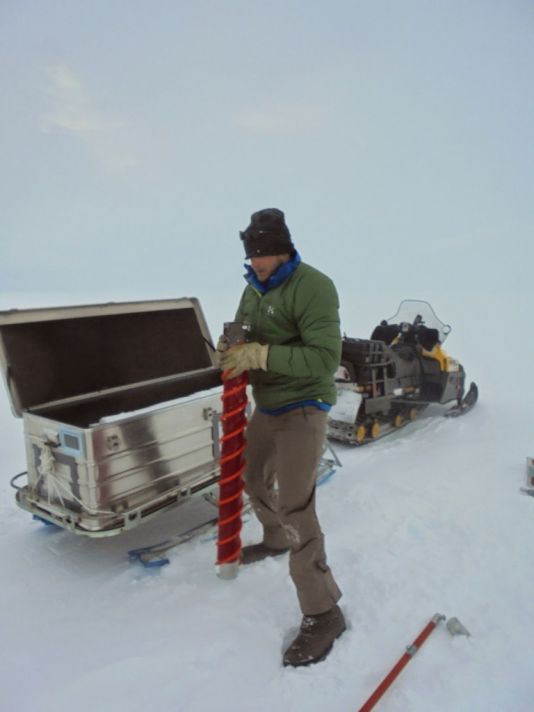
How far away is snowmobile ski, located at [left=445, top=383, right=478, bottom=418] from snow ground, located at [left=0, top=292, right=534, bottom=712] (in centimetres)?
235

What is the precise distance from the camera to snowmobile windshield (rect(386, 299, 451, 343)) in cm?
693

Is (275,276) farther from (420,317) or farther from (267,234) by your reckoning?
(420,317)

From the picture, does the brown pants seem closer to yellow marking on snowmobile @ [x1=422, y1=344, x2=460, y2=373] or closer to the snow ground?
the snow ground

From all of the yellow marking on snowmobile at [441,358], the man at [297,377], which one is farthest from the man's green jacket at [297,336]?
the yellow marking on snowmobile at [441,358]

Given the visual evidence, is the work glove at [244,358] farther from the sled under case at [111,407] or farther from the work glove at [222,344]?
the sled under case at [111,407]

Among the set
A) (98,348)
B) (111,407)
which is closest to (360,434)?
(111,407)

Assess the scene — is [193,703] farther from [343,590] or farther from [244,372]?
[244,372]

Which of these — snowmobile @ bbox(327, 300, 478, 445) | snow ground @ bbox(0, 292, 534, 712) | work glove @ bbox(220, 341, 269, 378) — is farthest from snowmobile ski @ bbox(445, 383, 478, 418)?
work glove @ bbox(220, 341, 269, 378)

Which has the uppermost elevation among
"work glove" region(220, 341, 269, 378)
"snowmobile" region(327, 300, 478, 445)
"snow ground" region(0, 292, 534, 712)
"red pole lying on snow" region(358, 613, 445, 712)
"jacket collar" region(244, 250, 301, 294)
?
"jacket collar" region(244, 250, 301, 294)

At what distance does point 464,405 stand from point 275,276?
5.39 metres

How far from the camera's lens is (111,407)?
3.98m

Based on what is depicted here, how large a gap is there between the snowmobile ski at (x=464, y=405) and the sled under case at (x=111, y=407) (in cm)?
385

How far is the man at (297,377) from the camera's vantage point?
245cm

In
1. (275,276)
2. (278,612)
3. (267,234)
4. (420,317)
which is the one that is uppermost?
(267,234)
